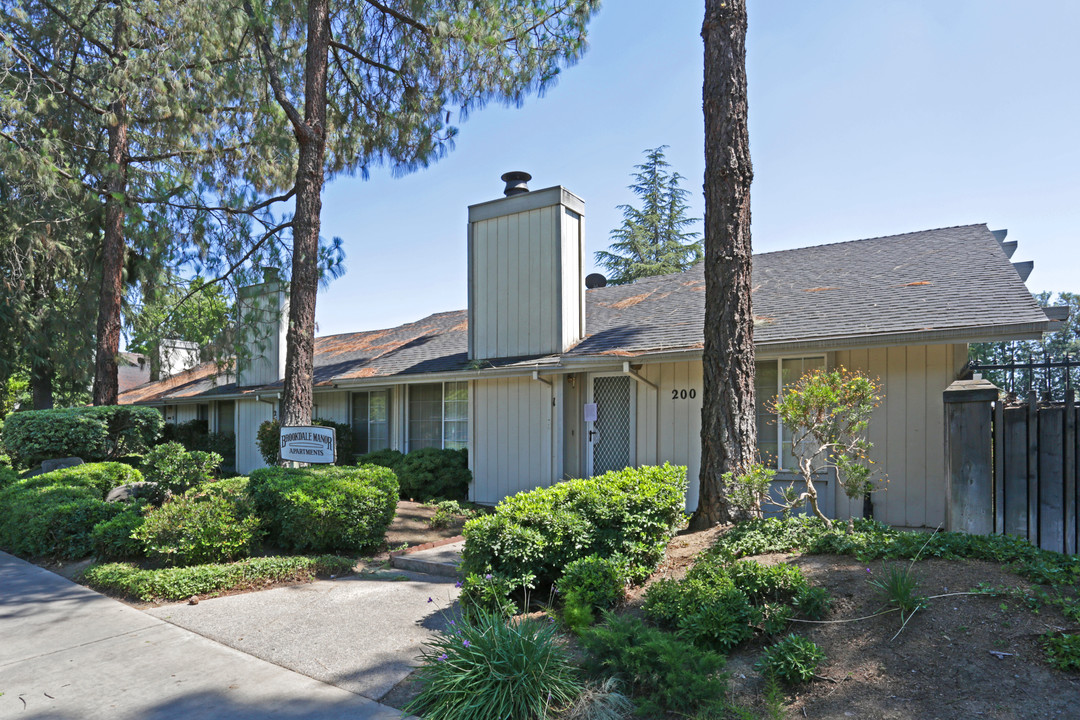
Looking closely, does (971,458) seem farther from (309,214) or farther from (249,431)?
(249,431)

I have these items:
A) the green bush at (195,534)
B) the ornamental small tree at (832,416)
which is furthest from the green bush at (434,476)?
the ornamental small tree at (832,416)

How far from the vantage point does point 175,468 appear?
9391 mm

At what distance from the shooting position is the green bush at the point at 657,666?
11.3 feet

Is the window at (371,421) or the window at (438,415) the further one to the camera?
the window at (371,421)

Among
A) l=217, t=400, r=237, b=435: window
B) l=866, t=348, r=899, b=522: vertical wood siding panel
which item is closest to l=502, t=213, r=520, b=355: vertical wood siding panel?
l=866, t=348, r=899, b=522: vertical wood siding panel

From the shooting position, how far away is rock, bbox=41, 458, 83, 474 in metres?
13.0

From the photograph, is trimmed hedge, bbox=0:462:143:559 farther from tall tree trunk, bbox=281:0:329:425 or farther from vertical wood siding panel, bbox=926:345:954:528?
vertical wood siding panel, bbox=926:345:954:528

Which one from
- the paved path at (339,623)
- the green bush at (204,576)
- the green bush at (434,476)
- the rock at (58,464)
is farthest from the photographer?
the rock at (58,464)

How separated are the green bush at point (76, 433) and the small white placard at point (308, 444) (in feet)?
24.4

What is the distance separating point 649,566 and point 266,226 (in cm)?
1060

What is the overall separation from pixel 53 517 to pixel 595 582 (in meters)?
7.37

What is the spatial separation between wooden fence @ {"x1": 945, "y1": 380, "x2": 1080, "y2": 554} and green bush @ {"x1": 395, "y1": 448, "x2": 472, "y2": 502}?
8.46 metres

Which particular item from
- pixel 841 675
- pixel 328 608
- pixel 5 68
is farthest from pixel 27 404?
pixel 841 675

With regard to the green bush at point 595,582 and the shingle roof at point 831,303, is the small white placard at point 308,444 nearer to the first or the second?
the shingle roof at point 831,303
